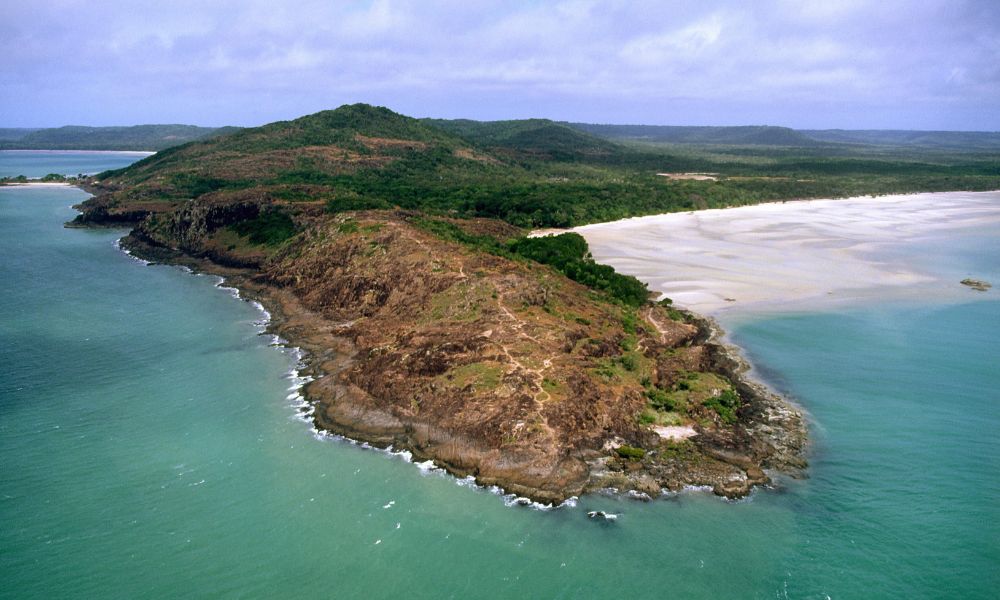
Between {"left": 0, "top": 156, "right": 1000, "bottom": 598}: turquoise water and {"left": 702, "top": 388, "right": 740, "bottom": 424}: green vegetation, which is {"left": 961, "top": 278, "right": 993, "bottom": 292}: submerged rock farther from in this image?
{"left": 702, "top": 388, "right": 740, "bottom": 424}: green vegetation

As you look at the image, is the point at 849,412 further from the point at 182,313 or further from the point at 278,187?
the point at 278,187

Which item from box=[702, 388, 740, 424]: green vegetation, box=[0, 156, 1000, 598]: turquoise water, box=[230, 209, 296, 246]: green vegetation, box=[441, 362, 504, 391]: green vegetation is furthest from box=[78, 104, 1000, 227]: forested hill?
box=[702, 388, 740, 424]: green vegetation

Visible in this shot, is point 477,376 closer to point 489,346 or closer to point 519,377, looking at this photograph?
point 519,377

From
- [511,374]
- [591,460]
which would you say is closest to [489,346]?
[511,374]

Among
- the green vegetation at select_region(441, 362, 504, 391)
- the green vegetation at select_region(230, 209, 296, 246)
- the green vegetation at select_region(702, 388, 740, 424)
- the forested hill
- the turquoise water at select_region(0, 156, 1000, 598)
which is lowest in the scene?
the turquoise water at select_region(0, 156, 1000, 598)

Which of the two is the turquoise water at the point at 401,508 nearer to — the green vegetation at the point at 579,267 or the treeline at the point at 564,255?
the green vegetation at the point at 579,267

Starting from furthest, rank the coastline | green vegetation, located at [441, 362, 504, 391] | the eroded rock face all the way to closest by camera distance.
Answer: green vegetation, located at [441, 362, 504, 391]
the eroded rock face
the coastline
